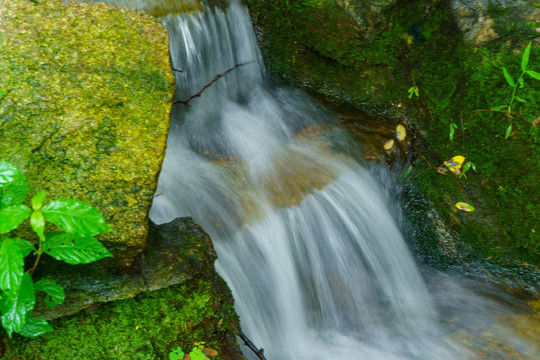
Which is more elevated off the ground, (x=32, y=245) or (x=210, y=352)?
(x=32, y=245)

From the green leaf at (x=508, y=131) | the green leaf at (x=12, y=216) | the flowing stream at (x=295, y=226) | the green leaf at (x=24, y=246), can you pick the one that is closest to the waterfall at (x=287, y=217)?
the flowing stream at (x=295, y=226)

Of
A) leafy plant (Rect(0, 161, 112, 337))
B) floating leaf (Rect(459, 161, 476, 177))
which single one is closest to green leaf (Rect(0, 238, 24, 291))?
leafy plant (Rect(0, 161, 112, 337))

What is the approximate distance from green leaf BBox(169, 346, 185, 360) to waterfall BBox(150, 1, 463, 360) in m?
0.90

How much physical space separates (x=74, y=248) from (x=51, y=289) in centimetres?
25

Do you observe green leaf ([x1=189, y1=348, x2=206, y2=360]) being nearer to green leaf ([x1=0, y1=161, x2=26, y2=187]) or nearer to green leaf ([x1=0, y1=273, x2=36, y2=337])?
green leaf ([x1=0, y1=273, x2=36, y2=337])

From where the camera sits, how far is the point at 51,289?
76.0 inches

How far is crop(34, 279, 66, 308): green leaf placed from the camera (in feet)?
6.33

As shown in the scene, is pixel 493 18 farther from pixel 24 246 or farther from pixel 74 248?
pixel 24 246

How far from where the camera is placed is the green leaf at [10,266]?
162 centimetres

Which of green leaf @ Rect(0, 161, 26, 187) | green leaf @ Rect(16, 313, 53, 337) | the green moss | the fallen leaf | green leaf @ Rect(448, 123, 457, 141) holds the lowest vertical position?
the fallen leaf

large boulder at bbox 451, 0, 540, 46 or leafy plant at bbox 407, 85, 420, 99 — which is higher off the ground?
large boulder at bbox 451, 0, 540, 46

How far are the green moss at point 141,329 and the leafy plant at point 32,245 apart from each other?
13 cm

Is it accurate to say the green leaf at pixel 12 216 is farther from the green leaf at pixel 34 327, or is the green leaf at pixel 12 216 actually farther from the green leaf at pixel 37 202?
Result: the green leaf at pixel 34 327

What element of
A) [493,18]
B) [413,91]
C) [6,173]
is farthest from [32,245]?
[493,18]
